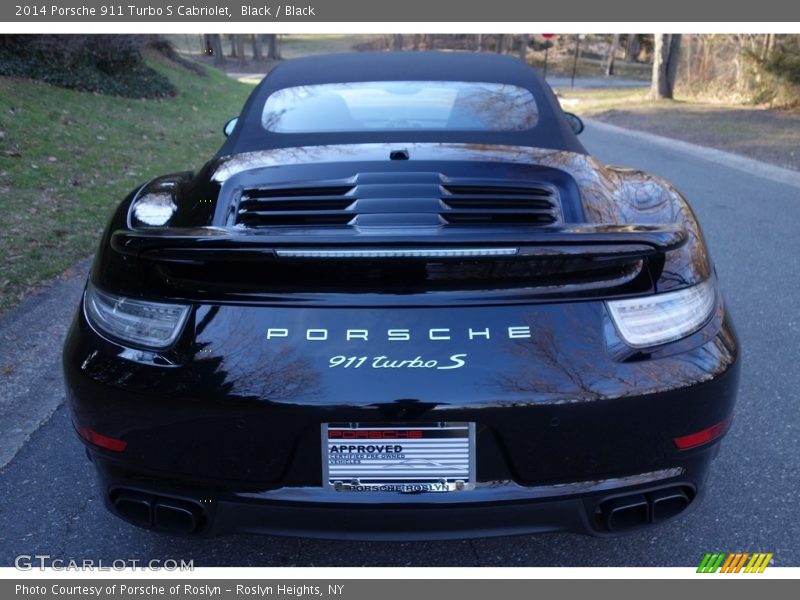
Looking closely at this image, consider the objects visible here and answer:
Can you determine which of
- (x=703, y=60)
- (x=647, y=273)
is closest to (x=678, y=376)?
(x=647, y=273)

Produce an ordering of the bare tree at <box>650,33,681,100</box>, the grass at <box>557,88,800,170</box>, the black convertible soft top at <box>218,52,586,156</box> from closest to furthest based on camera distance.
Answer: the black convertible soft top at <box>218,52,586,156</box>, the grass at <box>557,88,800,170</box>, the bare tree at <box>650,33,681,100</box>

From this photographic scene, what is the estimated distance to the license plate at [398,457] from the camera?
1988 millimetres

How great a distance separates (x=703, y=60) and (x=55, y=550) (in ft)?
92.9

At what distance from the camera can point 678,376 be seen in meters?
2.06

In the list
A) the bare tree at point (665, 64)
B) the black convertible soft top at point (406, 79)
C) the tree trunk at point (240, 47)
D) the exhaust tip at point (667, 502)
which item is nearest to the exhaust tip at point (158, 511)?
the exhaust tip at point (667, 502)

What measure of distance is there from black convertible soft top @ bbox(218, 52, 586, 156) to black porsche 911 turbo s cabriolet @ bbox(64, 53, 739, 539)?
928 mm

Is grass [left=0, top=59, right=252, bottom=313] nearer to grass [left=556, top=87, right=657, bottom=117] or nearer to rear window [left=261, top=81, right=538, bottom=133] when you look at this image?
rear window [left=261, top=81, right=538, bottom=133]

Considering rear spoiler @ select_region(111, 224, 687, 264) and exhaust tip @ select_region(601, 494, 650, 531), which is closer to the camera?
rear spoiler @ select_region(111, 224, 687, 264)

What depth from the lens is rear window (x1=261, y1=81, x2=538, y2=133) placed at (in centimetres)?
328

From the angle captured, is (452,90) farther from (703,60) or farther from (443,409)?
(703,60)

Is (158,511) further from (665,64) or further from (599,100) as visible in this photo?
(599,100)

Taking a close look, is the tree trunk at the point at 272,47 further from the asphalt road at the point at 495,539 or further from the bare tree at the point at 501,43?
the asphalt road at the point at 495,539

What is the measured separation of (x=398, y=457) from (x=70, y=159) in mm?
7956

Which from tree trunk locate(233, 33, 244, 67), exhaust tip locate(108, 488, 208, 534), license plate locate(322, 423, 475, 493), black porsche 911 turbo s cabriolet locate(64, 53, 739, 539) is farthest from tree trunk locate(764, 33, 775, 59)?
tree trunk locate(233, 33, 244, 67)
